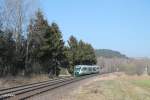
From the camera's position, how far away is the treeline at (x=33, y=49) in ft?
168

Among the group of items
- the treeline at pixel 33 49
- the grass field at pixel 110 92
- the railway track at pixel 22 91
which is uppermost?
the treeline at pixel 33 49

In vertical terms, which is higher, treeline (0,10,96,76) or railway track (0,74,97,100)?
treeline (0,10,96,76)

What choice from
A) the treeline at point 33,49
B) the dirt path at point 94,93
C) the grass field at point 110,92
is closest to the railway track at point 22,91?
the dirt path at point 94,93

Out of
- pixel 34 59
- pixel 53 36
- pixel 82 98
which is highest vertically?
pixel 53 36

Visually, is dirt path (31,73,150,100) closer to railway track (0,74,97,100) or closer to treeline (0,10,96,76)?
railway track (0,74,97,100)

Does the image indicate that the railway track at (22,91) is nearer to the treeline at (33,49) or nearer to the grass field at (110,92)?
the grass field at (110,92)

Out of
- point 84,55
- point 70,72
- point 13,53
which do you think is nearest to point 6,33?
point 13,53

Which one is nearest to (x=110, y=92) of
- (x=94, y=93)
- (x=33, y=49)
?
(x=94, y=93)

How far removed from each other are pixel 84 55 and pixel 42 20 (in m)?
48.4

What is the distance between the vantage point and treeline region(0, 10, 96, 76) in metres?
51.1

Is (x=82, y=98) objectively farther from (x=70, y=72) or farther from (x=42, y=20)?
(x=70, y=72)

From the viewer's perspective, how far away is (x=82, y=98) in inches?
972

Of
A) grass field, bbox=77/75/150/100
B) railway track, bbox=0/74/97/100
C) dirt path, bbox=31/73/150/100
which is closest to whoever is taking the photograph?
railway track, bbox=0/74/97/100

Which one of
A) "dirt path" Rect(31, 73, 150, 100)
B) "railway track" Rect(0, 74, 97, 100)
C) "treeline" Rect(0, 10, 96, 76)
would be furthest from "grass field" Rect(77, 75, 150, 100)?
"treeline" Rect(0, 10, 96, 76)
